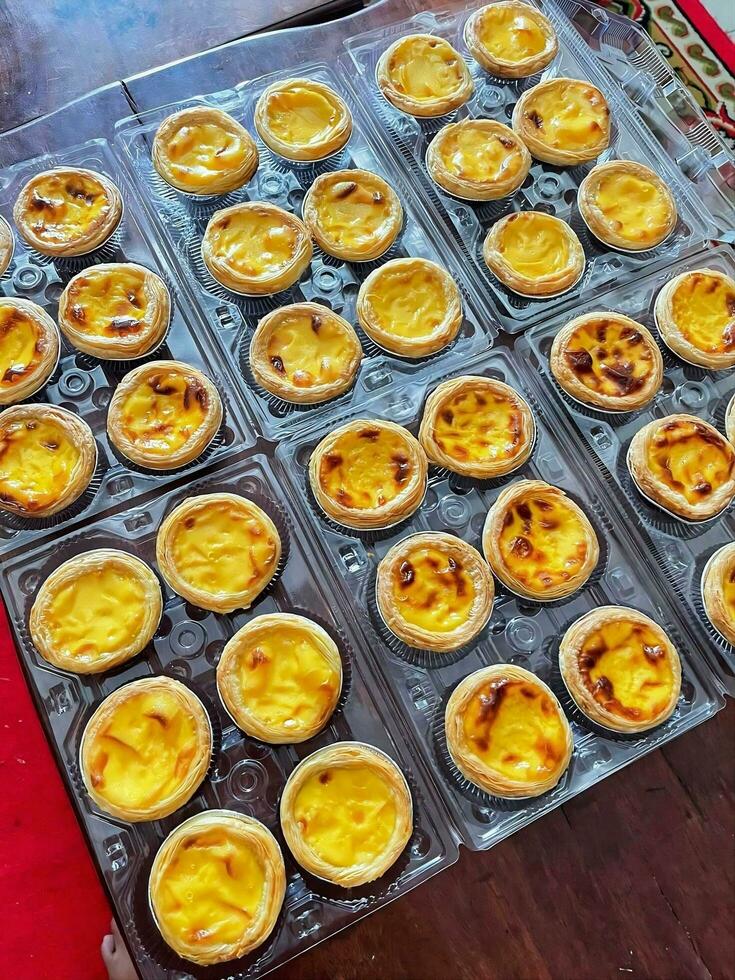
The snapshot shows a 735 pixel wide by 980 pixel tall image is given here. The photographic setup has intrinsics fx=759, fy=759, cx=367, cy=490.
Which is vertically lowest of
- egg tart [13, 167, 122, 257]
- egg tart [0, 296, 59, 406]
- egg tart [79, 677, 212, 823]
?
egg tart [79, 677, 212, 823]

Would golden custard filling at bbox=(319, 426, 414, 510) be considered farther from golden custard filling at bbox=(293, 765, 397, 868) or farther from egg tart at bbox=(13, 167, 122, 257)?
egg tart at bbox=(13, 167, 122, 257)

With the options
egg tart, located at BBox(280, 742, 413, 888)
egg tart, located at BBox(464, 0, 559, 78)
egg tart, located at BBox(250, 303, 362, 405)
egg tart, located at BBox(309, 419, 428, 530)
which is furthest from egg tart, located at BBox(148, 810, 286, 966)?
egg tart, located at BBox(464, 0, 559, 78)

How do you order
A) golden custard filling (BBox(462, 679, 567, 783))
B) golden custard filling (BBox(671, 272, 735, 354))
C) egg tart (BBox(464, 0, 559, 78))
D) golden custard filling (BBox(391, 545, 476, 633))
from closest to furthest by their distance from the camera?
1. golden custard filling (BBox(462, 679, 567, 783))
2. golden custard filling (BBox(391, 545, 476, 633))
3. golden custard filling (BBox(671, 272, 735, 354))
4. egg tart (BBox(464, 0, 559, 78))

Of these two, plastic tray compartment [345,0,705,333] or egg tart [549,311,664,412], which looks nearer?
egg tart [549,311,664,412]

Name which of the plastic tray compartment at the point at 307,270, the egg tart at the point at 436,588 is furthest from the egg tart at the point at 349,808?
the plastic tray compartment at the point at 307,270

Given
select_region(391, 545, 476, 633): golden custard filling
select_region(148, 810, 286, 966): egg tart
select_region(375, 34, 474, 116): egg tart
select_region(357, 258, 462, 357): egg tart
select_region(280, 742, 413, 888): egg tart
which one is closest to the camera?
select_region(148, 810, 286, 966): egg tart

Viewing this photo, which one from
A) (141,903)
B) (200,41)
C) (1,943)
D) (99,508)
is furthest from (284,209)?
(1,943)
